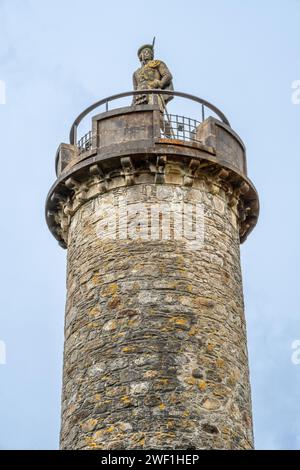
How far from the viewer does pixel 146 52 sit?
19766 millimetres

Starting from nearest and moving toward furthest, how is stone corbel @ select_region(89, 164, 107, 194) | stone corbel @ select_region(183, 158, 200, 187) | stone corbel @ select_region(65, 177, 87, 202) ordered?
stone corbel @ select_region(183, 158, 200, 187) < stone corbel @ select_region(89, 164, 107, 194) < stone corbel @ select_region(65, 177, 87, 202)

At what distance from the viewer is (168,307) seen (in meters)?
15.9

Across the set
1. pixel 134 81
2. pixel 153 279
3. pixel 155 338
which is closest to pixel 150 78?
pixel 134 81

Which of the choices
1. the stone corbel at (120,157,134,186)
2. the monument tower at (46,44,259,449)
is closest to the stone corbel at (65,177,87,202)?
the monument tower at (46,44,259,449)

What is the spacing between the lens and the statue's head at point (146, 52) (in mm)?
19706

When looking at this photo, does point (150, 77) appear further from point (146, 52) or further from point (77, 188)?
point (77, 188)

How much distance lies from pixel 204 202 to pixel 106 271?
1966 millimetres

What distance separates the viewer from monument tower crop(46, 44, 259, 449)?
50.2 feet

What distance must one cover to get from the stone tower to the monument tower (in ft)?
0.06

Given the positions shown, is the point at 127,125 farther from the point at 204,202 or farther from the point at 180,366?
the point at 180,366

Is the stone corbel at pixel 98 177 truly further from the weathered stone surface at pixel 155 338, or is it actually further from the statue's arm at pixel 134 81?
the statue's arm at pixel 134 81

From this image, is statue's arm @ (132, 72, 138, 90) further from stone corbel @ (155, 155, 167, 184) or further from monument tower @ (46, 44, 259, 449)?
stone corbel @ (155, 155, 167, 184)

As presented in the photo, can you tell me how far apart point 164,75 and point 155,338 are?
5390mm

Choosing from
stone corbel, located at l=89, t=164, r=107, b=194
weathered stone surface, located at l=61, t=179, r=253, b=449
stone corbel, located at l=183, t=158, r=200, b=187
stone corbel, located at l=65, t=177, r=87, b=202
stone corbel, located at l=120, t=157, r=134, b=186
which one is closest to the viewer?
weathered stone surface, located at l=61, t=179, r=253, b=449
